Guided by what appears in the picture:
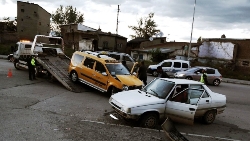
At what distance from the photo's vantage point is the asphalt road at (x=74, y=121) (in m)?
6.16

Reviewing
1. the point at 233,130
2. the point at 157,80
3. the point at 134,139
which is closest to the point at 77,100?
the point at 157,80

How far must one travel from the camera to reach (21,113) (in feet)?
24.8

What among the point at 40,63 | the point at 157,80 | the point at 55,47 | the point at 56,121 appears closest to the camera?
the point at 56,121

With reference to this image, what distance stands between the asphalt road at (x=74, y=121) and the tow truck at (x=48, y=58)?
1604mm

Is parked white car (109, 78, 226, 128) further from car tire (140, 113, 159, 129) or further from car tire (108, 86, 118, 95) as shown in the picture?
car tire (108, 86, 118, 95)

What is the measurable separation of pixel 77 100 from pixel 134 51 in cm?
3101

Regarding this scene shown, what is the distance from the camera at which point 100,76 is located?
36.8 feet

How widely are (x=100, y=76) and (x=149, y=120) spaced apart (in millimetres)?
4773

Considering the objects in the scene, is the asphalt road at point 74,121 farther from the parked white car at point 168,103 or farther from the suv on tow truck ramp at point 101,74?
the suv on tow truck ramp at point 101,74

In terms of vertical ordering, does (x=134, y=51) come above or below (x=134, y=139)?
above

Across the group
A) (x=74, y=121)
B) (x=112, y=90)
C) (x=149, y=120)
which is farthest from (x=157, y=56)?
(x=74, y=121)

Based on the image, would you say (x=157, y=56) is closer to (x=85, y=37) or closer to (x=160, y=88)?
(x=85, y=37)

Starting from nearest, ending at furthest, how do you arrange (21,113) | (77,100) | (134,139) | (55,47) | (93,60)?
1. (134,139)
2. (21,113)
3. (77,100)
4. (93,60)
5. (55,47)

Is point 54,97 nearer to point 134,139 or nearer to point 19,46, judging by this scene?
point 134,139
